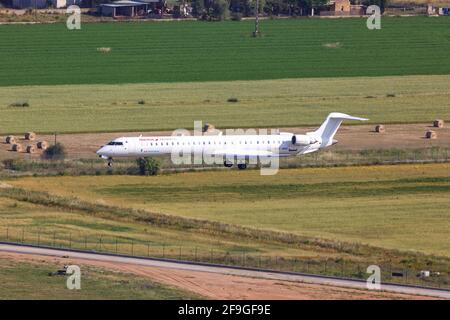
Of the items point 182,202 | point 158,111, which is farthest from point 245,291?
point 158,111

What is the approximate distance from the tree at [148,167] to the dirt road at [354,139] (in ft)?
25.4

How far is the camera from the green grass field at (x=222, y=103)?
13238cm

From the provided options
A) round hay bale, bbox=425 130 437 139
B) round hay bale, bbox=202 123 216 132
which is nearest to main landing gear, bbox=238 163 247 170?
round hay bale, bbox=202 123 216 132

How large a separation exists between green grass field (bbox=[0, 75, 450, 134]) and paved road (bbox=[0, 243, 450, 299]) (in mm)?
48822

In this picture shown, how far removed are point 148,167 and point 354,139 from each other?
→ 2467 cm

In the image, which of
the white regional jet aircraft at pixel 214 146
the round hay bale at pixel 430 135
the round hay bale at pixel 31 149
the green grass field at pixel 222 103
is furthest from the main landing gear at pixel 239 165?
the round hay bale at pixel 430 135

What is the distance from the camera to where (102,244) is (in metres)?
81.0

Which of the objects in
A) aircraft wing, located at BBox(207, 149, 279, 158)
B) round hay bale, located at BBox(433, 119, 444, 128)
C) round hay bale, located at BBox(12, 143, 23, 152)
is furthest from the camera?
round hay bale, located at BBox(433, 119, 444, 128)

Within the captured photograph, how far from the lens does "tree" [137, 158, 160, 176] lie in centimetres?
10562

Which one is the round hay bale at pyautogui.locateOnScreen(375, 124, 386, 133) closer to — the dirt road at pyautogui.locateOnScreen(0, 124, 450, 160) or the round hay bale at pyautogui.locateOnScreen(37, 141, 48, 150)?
the dirt road at pyautogui.locateOnScreen(0, 124, 450, 160)

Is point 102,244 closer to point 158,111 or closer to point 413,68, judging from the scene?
point 158,111

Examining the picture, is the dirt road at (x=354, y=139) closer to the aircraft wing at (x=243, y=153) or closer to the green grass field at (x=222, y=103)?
the green grass field at (x=222, y=103)

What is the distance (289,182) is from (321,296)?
3411 cm

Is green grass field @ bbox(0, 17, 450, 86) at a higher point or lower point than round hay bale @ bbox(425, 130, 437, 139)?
higher
